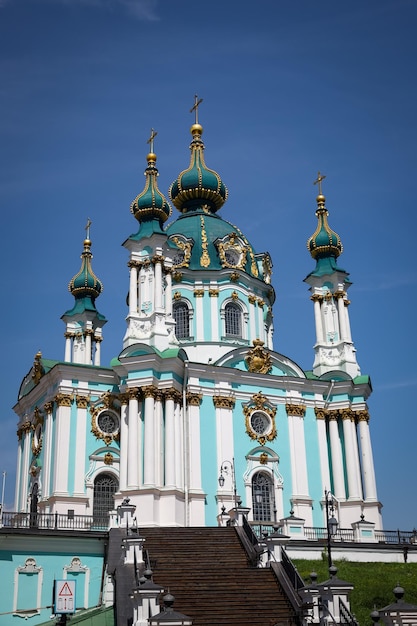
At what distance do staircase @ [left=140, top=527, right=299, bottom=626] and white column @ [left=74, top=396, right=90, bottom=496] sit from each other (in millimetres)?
6901

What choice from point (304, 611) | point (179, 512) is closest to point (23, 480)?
point (179, 512)

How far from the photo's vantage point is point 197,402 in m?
31.6

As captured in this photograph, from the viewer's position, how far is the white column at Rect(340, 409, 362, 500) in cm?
3374

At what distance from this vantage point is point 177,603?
59.4 ft

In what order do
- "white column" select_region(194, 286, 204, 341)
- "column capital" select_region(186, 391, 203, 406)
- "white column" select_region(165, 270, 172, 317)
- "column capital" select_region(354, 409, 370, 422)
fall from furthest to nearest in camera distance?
"white column" select_region(194, 286, 204, 341), "column capital" select_region(354, 409, 370, 422), "white column" select_region(165, 270, 172, 317), "column capital" select_region(186, 391, 203, 406)

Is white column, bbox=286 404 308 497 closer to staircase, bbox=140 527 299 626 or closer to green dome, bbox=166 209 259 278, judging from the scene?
green dome, bbox=166 209 259 278

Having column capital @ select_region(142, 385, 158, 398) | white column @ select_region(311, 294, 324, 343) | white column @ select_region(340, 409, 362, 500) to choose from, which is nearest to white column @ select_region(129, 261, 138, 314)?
column capital @ select_region(142, 385, 158, 398)

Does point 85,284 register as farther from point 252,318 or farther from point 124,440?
point 124,440

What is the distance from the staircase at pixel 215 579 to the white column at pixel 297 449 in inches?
366

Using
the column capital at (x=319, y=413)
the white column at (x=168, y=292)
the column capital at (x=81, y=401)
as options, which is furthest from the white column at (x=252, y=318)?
the column capital at (x=81, y=401)

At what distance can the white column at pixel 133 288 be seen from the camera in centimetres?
3281

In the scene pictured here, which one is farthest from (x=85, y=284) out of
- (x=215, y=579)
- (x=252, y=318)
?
(x=215, y=579)

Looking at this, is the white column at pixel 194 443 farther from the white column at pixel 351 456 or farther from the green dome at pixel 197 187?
the green dome at pixel 197 187

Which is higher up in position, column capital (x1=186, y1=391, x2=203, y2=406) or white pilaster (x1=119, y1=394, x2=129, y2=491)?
column capital (x1=186, y1=391, x2=203, y2=406)
